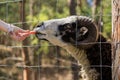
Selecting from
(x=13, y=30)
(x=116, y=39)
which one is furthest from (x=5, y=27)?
(x=116, y=39)

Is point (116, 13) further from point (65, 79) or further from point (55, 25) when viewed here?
point (65, 79)

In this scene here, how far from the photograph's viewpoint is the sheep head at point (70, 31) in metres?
5.14

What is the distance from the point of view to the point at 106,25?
995 centimetres

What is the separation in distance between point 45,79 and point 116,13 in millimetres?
14251

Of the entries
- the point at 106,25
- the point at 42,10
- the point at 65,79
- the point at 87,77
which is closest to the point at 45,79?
the point at 65,79

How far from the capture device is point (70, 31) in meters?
5.33

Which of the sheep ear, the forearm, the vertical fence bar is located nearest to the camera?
the vertical fence bar

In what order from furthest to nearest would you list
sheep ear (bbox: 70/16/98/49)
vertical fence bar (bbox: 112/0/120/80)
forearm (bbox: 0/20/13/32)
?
sheep ear (bbox: 70/16/98/49)
forearm (bbox: 0/20/13/32)
vertical fence bar (bbox: 112/0/120/80)

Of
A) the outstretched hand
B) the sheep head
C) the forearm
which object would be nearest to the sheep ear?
the sheep head

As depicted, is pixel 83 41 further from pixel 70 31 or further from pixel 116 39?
pixel 116 39

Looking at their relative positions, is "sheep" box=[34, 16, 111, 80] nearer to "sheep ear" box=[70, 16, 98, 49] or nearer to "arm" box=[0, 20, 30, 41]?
"sheep ear" box=[70, 16, 98, 49]

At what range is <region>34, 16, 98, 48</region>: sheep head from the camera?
514 cm

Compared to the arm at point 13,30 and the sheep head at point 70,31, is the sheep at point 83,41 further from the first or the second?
the arm at point 13,30

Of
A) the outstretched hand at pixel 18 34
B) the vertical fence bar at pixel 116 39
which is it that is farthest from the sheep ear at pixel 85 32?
the vertical fence bar at pixel 116 39
